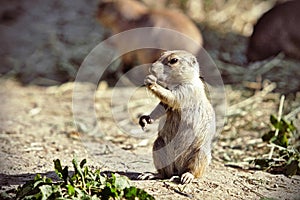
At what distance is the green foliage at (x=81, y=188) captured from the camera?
2.88 m

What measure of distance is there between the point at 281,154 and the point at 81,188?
56.5 inches

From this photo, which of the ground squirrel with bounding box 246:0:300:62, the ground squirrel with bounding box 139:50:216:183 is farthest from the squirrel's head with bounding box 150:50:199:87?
the ground squirrel with bounding box 246:0:300:62

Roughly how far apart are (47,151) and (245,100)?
1999mm

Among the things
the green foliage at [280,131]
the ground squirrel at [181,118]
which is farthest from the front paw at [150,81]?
the green foliage at [280,131]

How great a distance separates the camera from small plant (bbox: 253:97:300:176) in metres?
3.64

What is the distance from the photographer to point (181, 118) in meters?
3.18

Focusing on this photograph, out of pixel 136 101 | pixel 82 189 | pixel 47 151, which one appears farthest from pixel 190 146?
pixel 136 101

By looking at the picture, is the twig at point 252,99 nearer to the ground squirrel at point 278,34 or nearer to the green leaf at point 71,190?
the ground squirrel at point 278,34

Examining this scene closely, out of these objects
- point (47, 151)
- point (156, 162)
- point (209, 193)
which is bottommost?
point (209, 193)

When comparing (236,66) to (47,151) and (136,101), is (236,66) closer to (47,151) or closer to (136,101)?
(136,101)

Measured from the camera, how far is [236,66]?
6.10 meters

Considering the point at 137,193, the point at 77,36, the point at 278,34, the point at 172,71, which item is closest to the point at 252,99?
the point at 278,34

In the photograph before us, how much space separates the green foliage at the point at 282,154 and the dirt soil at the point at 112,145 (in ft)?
0.25

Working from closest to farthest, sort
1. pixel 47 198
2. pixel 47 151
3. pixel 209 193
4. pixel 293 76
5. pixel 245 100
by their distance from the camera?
pixel 47 198
pixel 209 193
pixel 47 151
pixel 245 100
pixel 293 76
